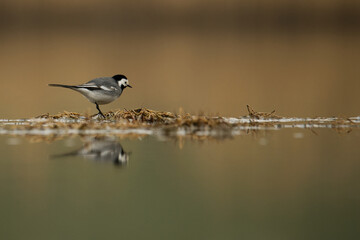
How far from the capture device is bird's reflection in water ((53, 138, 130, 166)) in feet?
13.1

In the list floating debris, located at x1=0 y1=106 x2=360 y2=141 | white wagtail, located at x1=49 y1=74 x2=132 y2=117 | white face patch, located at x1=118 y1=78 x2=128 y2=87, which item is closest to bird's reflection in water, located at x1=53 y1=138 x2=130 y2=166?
floating debris, located at x1=0 y1=106 x2=360 y2=141

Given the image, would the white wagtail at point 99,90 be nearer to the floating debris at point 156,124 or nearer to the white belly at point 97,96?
the white belly at point 97,96

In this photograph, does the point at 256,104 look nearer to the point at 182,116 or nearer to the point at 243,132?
the point at 182,116

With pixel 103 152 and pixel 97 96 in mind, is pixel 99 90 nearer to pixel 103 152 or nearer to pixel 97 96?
pixel 97 96

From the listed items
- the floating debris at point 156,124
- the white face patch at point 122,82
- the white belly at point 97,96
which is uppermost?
the white face patch at point 122,82

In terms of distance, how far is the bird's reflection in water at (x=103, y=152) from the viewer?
13.1ft

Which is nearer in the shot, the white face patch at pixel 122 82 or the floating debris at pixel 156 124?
the floating debris at pixel 156 124

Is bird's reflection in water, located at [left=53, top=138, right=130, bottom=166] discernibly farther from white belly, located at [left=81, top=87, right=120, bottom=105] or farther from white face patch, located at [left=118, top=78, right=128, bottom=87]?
white face patch, located at [left=118, top=78, right=128, bottom=87]

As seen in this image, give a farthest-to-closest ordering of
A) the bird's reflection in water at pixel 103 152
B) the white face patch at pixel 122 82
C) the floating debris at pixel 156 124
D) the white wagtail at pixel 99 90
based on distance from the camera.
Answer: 1. the white face patch at pixel 122 82
2. the white wagtail at pixel 99 90
3. the floating debris at pixel 156 124
4. the bird's reflection in water at pixel 103 152

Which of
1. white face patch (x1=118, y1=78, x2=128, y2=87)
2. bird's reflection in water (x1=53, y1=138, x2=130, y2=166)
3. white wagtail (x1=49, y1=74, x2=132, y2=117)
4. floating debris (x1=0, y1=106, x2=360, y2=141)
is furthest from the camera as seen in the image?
white face patch (x1=118, y1=78, x2=128, y2=87)

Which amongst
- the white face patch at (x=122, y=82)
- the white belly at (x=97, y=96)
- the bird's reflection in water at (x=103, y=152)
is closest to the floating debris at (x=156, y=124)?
the white belly at (x=97, y=96)

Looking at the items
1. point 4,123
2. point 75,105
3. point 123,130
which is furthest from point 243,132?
point 75,105

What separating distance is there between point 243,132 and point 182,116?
0.94m

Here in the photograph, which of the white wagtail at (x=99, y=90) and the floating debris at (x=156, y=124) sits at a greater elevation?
the white wagtail at (x=99, y=90)
